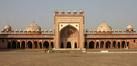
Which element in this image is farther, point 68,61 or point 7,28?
point 7,28

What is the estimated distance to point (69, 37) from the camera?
4347cm

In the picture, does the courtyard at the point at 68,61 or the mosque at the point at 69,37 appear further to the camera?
the mosque at the point at 69,37

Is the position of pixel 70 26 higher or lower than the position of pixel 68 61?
higher

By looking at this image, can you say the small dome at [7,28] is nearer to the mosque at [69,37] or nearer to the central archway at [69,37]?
the mosque at [69,37]

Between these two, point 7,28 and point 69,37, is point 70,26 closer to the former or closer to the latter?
point 69,37

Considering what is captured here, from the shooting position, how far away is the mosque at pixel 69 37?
4153 cm

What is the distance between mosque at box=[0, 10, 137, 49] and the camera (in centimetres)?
4153

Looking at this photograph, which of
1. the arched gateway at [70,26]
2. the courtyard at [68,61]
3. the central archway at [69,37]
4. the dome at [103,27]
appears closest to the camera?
the courtyard at [68,61]

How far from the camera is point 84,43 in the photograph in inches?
1683

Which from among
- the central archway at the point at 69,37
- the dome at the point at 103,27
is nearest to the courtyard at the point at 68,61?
the central archway at the point at 69,37

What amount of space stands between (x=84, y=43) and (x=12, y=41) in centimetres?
1045

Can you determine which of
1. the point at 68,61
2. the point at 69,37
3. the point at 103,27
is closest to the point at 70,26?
the point at 69,37

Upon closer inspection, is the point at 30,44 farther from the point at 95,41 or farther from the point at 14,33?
the point at 95,41

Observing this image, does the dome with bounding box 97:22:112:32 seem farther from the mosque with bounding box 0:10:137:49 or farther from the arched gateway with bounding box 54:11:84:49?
the arched gateway with bounding box 54:11:84:49
